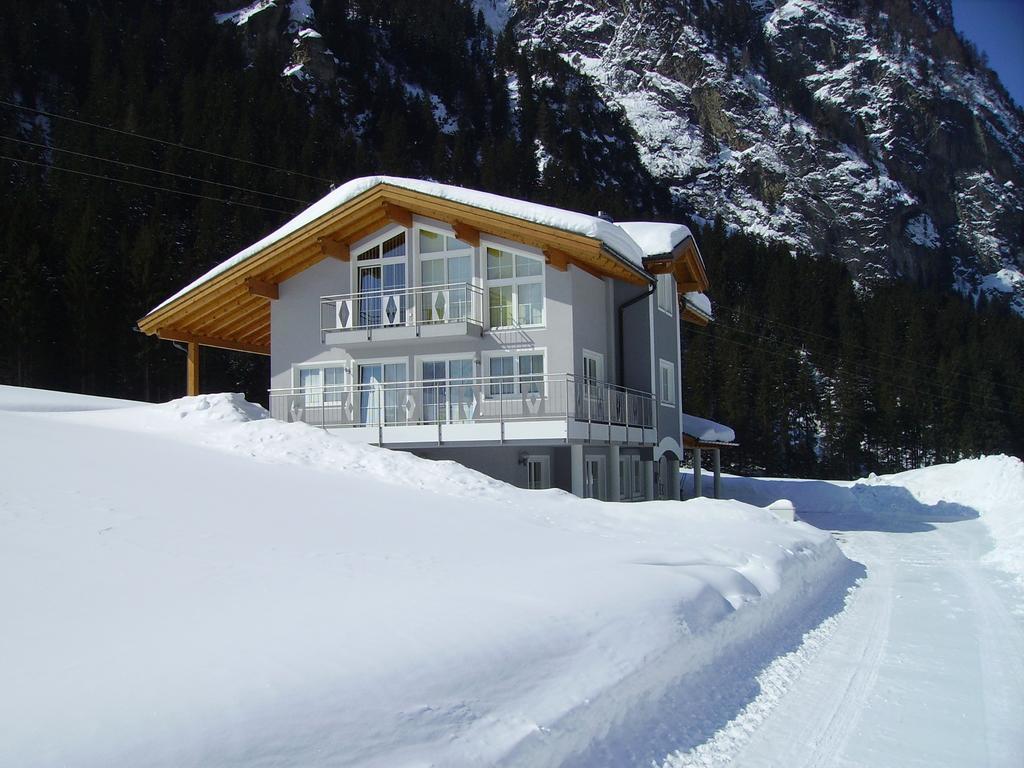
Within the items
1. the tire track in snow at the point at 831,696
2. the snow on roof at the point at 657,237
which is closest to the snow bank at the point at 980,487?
the snow on roof at the point at 657,237

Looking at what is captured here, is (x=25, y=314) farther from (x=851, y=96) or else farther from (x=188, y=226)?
(x=851, y=96)

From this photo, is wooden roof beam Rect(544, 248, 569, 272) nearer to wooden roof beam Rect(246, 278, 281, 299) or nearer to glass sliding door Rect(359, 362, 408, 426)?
glass sliding door Rect(359, 362, 408, 426)

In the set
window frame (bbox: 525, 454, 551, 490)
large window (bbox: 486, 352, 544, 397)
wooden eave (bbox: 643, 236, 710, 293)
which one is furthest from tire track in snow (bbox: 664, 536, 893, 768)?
wooden eave (bbox: 643, 236, 710, 293)

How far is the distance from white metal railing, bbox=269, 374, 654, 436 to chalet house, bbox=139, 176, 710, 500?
5 centimetres

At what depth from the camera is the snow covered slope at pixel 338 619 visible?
12.5 feet

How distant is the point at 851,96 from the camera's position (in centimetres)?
11312

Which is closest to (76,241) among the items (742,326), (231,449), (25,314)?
(25,314)

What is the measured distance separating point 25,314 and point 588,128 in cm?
8009

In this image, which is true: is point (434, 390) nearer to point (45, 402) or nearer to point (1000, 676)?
point (45, 402)

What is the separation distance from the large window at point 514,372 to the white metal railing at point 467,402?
0.02m

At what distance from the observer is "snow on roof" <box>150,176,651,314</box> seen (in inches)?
731

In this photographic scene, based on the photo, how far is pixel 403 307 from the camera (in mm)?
21406

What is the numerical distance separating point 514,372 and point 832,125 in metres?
106

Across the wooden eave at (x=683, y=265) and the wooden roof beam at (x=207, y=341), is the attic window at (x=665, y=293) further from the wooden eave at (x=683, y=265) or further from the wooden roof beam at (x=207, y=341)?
the wooden roof beam at (x=207, y=341)
